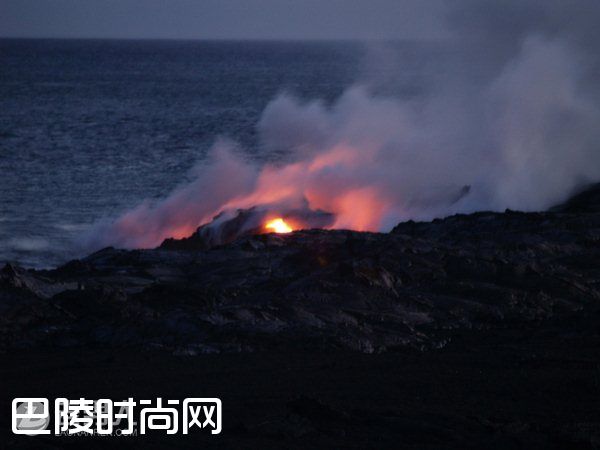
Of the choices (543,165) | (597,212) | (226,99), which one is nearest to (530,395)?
(597,212)

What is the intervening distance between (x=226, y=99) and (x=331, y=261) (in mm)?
66646

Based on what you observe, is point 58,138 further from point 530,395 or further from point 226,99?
point 530,395

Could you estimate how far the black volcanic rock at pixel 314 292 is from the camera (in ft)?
40.5

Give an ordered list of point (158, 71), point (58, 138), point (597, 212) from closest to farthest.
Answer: point (597, 212)
point (58, 138)
point (158, 71)

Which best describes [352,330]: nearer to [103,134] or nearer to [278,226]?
[278,226]

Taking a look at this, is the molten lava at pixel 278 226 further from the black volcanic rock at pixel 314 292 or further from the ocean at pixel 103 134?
the ocean at pixel 103 134

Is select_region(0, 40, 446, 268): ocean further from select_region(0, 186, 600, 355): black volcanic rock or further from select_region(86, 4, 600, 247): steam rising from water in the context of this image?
select_region(0, 186, 600, 355): black volcanic rock

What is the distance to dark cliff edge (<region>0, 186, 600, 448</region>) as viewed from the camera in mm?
9688

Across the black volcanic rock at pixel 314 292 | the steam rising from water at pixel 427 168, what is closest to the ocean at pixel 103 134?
the steam rising from water at pixel 427 168

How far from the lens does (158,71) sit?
129 metres

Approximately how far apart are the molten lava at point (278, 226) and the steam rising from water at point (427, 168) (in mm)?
807

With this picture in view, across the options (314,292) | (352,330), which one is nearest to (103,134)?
(314,292)

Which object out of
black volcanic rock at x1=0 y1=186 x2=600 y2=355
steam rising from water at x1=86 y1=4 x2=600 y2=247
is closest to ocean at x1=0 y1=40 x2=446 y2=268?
steam rising from water at x1=86 y1=4 x2=600 y2=247

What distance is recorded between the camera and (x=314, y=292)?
534 inches
